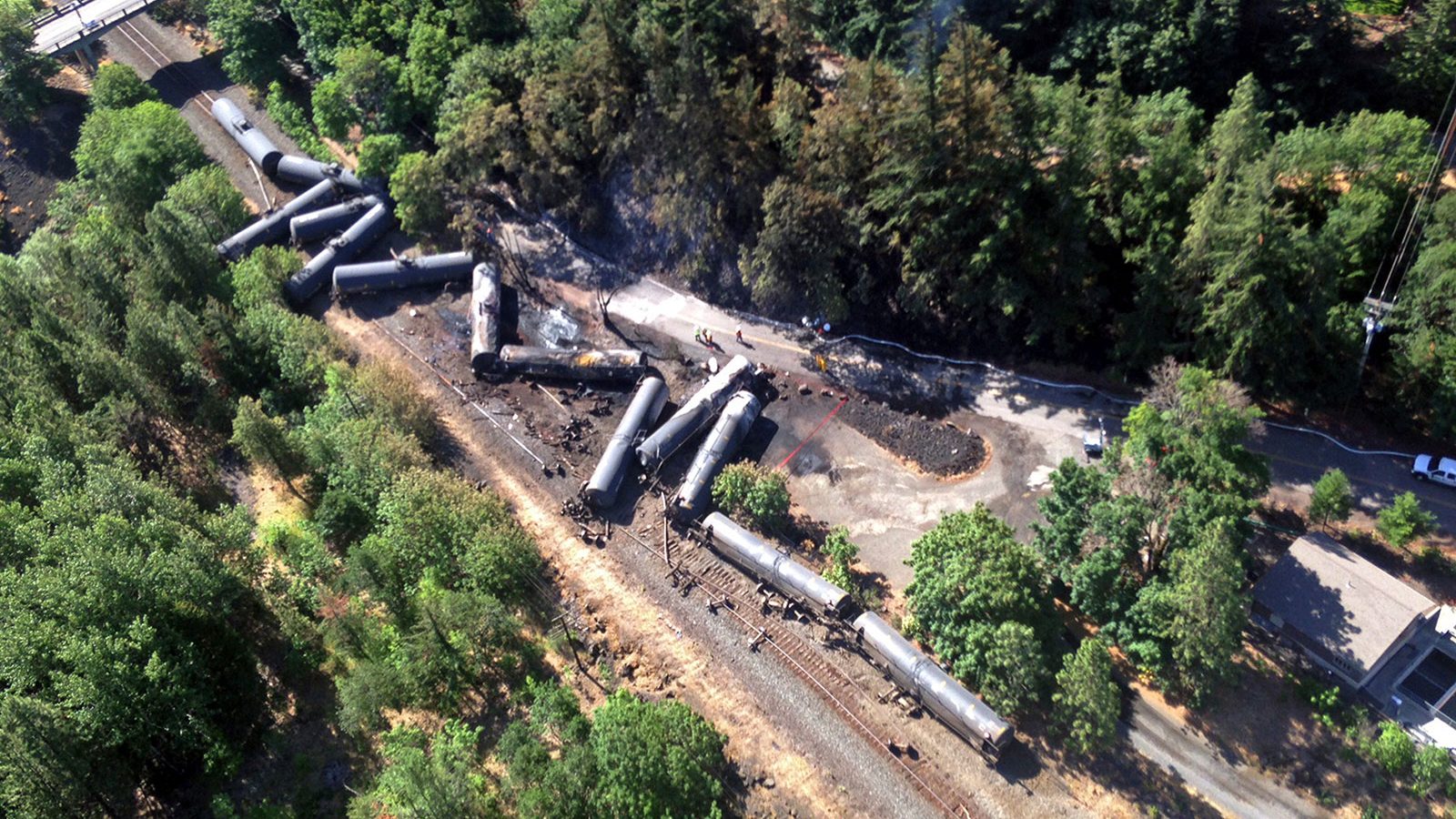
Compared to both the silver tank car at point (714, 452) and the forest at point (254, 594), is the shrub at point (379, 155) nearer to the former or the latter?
the forest at point (254, 594)

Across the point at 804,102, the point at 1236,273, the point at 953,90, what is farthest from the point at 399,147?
the point at 1236,273

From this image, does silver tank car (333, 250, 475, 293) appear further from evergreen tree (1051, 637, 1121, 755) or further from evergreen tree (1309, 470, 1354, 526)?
evergreen tree (1309, 470, 1354, 526)

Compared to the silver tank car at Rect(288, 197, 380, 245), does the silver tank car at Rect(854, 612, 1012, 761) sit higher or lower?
lower

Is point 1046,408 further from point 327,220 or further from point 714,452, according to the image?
point 327,220

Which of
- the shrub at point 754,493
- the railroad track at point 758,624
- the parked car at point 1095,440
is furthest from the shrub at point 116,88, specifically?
the parked car at point 1095,440

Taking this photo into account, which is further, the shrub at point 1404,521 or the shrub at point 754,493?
the shrub at point 754,493

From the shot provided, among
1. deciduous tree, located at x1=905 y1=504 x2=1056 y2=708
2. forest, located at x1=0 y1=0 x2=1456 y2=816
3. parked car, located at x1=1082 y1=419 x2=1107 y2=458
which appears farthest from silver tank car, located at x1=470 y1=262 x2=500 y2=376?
parked car, located at x1=1082 y1=419 x2=1107 y2=458
